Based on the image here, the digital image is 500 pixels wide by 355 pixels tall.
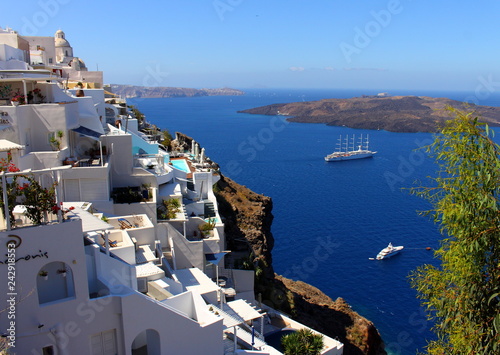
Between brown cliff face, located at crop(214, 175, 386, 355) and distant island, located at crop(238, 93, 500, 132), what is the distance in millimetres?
105062

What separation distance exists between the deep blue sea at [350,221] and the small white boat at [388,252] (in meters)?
0.42

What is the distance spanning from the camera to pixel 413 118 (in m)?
137

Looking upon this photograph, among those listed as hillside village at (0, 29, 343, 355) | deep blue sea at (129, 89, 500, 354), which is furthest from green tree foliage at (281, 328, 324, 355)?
deep blue sea at (129, 89, 500, 354)

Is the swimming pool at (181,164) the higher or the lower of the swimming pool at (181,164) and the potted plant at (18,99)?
the lower

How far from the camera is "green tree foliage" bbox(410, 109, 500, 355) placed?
24.3 feet

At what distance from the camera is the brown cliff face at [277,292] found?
61.7 ft

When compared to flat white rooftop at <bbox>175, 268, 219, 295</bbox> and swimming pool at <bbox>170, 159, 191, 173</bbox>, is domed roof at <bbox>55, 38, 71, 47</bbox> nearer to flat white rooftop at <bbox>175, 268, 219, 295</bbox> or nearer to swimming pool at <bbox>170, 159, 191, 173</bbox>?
swimming pool at <bbox>170, 159, 191, 173</bbox>

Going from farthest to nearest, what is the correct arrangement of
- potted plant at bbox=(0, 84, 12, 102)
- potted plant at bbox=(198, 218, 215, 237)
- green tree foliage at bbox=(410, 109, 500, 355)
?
potted plant at bbox=(198, 218, 215, 237) < potted plant at bbox=(0, 84, 12, 102) < green tree foliage at bbox=(410, 109, 500, 355)

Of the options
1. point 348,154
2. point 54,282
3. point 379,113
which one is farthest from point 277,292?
point 379,113

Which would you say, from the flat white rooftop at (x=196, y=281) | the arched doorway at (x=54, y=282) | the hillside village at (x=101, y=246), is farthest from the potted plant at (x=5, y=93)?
the arched doorway at (x=54, y=282)

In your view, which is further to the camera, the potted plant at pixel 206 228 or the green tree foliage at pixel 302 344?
the potted plant at pixel 206 228

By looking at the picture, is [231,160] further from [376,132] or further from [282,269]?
[376,132]

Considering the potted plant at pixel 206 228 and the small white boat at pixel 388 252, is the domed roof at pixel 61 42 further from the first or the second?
the small white boat at pixel 388 252

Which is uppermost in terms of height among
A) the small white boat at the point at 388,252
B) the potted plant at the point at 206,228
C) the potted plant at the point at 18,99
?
the potted plant at the point at 18,99
